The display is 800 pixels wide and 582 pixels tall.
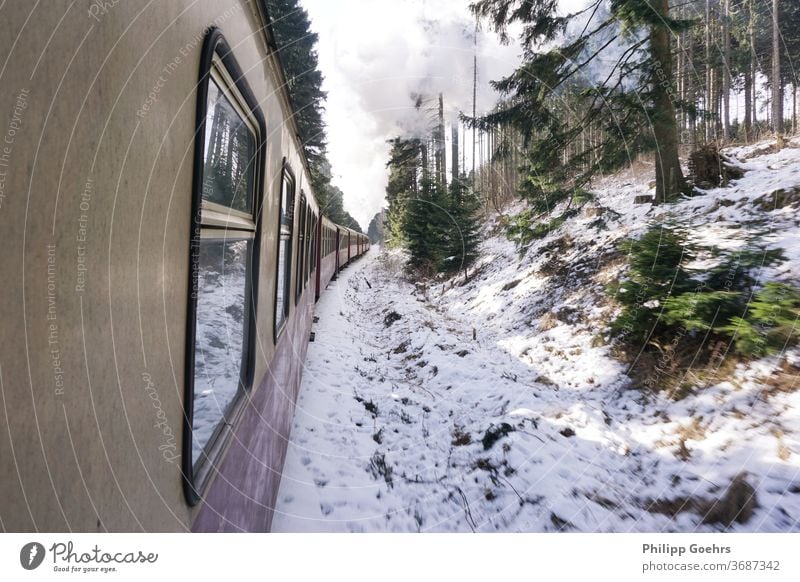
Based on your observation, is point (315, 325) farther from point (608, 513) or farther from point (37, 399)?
point (37, 399)

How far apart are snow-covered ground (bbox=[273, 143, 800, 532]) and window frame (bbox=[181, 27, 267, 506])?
1715 mm

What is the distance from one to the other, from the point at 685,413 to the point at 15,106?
524 cm

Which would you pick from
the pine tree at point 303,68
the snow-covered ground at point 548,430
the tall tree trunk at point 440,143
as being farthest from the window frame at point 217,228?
the tall tree trunk at point 440,143

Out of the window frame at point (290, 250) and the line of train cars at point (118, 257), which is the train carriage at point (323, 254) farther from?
the line of train cars at point (118, 257)

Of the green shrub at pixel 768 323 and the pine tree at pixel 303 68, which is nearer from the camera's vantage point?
the green shrub at pixel 768 323

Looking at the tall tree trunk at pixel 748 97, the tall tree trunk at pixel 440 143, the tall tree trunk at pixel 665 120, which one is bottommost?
the tall tree trunk at pixel 665 120

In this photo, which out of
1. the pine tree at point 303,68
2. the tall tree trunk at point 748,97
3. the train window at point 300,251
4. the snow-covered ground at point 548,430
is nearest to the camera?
the snow-covered ground at point 548,430

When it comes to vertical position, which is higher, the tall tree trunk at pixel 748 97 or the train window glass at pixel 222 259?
the tall tree trunk at pixel 748 97

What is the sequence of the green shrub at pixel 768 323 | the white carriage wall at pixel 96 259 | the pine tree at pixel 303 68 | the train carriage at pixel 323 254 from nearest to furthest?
1. the white carriage wall at pixel 96 259
2. the green shrub at pixel 768 323
3. the train carriage at pixel 323 254
4. the pine tree at pixel 303 68

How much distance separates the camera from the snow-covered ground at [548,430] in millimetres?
3062

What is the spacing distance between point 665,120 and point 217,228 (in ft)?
26.8

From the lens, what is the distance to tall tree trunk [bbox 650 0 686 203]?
6633 millimetres

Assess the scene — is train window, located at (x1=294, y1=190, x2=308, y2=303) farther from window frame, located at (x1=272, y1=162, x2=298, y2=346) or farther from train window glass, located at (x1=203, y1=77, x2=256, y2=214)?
train window glass, located at (x1=203, y1=77, x2=256, y2=214)
